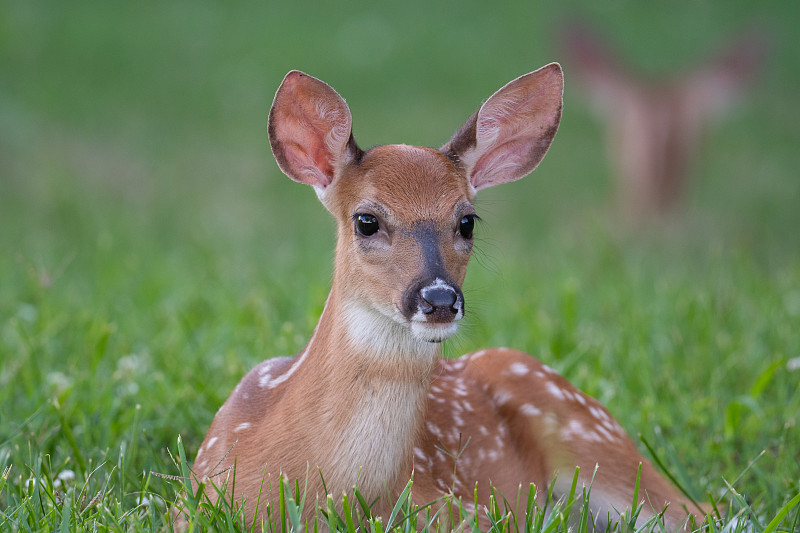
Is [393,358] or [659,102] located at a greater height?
[659,102]

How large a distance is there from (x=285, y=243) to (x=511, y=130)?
3907mm

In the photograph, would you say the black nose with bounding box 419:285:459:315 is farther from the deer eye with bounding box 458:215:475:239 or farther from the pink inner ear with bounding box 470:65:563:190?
the pink inner ear with bounding box 470:65:563:190

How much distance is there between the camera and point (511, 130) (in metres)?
3.04

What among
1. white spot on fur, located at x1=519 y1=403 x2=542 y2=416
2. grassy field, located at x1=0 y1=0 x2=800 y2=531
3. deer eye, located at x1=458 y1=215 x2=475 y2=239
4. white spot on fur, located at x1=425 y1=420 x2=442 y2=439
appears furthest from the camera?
grassy field, located at x1=0 y1=0 x2=800 y2=531

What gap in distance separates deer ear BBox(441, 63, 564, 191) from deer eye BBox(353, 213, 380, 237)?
1.21 feet

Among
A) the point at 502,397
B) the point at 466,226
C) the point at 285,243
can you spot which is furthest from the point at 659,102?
the point at 466,226

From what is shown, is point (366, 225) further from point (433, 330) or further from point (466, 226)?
point (433, 330)

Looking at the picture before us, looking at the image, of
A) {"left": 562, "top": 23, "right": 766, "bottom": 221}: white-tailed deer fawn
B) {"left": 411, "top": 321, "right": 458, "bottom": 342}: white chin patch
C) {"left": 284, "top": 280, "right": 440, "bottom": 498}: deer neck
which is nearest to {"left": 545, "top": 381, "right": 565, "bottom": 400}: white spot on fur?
{"left": 284, "top": 280, "right": 440, "bottom": 498}: deer neck

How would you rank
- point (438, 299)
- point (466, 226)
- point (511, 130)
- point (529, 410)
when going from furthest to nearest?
1. point (529, 410)
2. point (511, 130)
3. point (466, 226)
4. point (438, 299)

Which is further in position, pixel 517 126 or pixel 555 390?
pixel 555 390

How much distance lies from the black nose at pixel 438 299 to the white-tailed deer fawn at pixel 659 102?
5.78 meters

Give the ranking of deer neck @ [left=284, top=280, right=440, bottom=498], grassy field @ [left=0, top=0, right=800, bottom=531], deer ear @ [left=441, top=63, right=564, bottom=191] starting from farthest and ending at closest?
grassy field @ [left=0, top=0, right=800, bottom=531]
deer ear @ [left=441, top=63, right=564, bottom=191]
deer neck @ [left=284, top=280, right=440, bottom=498]

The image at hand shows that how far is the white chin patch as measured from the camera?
245 cm

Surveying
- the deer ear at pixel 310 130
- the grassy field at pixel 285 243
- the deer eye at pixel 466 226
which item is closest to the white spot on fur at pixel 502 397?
the grassy field at pixel 285 243
